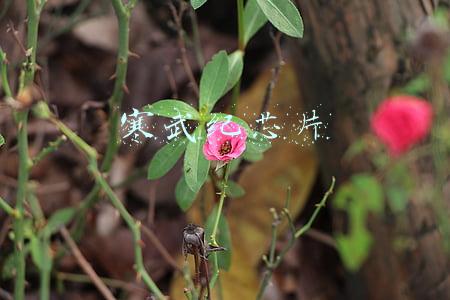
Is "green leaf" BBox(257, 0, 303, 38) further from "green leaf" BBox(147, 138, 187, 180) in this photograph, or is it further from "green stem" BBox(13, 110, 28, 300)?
"green stem" BBox(13, 110, 28, 300)

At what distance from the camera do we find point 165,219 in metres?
1.67

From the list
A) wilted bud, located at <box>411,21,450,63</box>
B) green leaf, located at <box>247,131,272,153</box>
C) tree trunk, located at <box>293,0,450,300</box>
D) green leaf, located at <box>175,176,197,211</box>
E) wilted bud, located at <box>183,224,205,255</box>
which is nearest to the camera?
wilted bud, located at <box>183,224,205,255</box>

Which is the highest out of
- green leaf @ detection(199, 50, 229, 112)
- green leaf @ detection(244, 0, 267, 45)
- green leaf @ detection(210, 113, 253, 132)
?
green leaf @ detection(244, 0, 267, 45)

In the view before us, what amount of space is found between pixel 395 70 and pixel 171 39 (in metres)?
0.61

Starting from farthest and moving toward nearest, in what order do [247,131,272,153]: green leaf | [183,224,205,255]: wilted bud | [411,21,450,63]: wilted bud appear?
[411,21,450,63]: wilted bud → [247,131,272,153]: green leaf → [183,224,205,255]: wilted bud

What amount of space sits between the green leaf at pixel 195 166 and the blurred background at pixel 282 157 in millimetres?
199

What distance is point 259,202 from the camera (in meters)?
1.49

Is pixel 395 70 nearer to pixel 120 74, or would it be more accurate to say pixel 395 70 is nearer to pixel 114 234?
pixel 120 74

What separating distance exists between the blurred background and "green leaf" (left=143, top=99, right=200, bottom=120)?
0.17m

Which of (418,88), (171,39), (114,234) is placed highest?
(171,39)

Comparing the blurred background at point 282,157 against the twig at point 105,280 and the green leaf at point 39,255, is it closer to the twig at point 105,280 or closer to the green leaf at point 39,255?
the twig at point 105,280

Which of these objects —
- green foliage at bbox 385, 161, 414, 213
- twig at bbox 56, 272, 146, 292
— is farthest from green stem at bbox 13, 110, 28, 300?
green foliage at bbox 385, 161, 414, 213

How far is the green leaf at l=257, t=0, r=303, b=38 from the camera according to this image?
798mm

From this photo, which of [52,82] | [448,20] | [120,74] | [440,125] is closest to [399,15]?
[448,20]
